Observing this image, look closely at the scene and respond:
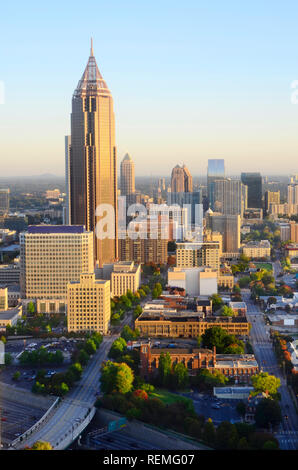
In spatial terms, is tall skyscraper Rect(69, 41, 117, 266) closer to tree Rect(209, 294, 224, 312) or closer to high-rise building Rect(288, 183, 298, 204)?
tree Rect(209, 294, 224, 312)

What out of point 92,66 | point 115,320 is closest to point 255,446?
point 115,320

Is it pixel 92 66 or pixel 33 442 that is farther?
pixel 92 66

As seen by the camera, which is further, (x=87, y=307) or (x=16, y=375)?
(x=87, y=307)

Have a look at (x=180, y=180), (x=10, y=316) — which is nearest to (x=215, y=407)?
(x=10, y=316)

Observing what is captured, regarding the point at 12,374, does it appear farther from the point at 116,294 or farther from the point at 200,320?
the point at 116,294

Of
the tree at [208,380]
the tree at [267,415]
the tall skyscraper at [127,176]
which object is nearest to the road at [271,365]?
the tree at [267,415]

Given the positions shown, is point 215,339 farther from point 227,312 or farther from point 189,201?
point 189,201

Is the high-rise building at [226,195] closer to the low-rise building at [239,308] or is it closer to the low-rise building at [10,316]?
the low-rise building at [239,308]
